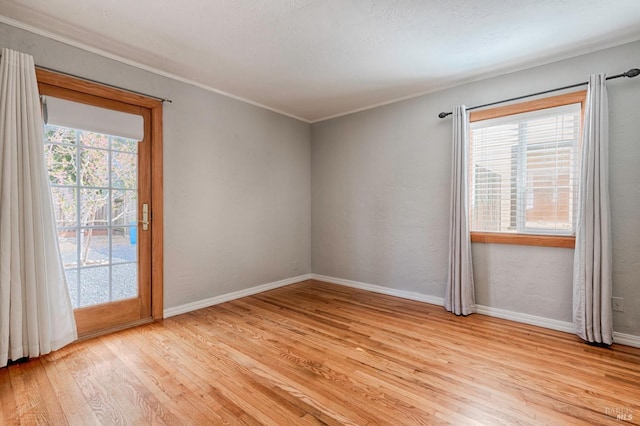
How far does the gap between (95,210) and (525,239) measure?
4.12 metres

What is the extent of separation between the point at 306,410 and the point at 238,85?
325 cm

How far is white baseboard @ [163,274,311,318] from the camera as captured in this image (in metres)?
3.27

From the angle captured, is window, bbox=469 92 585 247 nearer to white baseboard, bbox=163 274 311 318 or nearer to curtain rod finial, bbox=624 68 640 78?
curtain rod finial, bbox=624 68 640 78

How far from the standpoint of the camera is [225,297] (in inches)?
147

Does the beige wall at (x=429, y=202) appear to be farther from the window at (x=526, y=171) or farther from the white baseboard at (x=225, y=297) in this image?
the white baseboard at (x=225, y=297)

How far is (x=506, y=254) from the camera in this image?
10.4 ft

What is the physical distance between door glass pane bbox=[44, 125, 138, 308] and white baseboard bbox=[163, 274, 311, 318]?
432 mm

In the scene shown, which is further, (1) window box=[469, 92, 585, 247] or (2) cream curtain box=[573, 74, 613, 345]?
(1) window box=[469, 92, 585, 247]

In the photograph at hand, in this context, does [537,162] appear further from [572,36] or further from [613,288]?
[613,288]

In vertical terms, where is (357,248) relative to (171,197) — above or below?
below

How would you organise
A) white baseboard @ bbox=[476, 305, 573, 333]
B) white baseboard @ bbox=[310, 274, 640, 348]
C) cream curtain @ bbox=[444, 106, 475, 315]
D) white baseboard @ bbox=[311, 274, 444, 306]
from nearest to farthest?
white baseboard @ bbox=[310, 274, 640, 348], white baseboard @ bbox=[476, 305, 573, 333], cream curtain @ bbox=[444, 106, 475, 315], white baseboard @ bbox=[311, 274, 444, 306]

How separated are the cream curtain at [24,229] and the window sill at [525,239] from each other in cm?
392

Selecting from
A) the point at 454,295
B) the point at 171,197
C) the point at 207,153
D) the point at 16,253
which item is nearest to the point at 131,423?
the point at 16,253

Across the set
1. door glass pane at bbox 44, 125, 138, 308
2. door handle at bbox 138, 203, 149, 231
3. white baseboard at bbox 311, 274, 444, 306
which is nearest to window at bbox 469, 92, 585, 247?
white baseboard at bbox 311, 274, 444, 306
